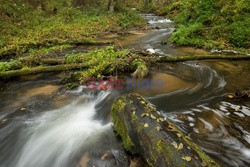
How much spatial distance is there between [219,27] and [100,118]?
395 inches

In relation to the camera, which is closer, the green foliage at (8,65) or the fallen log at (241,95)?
the fallen log at (241,95)

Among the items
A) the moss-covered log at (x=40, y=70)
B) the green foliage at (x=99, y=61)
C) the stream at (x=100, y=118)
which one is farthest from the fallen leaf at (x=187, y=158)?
the moss-covered log at (x=40, y=70)

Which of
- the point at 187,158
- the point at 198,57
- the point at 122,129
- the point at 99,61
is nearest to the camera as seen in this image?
the point at 187,158

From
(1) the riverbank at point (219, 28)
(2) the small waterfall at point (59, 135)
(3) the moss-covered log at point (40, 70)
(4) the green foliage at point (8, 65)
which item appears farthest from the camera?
(1) the riverbank at point (219, 28)

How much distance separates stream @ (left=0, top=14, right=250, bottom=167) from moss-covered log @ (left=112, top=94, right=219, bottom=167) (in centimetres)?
44

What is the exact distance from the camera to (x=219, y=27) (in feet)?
38.5

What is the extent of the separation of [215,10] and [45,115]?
13.2 meters

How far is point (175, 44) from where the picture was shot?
39.0 feet

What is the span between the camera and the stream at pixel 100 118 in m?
3.95

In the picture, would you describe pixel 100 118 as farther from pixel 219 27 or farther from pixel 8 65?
pixel 219 27

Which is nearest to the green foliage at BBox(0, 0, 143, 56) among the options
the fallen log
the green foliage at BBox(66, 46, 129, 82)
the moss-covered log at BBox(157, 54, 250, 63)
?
the green foliage at BBox(66, 46, 129, 82)

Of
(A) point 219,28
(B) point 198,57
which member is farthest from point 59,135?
(A) point 219,28

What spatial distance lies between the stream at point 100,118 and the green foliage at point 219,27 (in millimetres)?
3379

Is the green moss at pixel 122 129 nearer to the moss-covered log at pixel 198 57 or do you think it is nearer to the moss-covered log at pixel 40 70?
the moss-covered log at pixel 40 70
